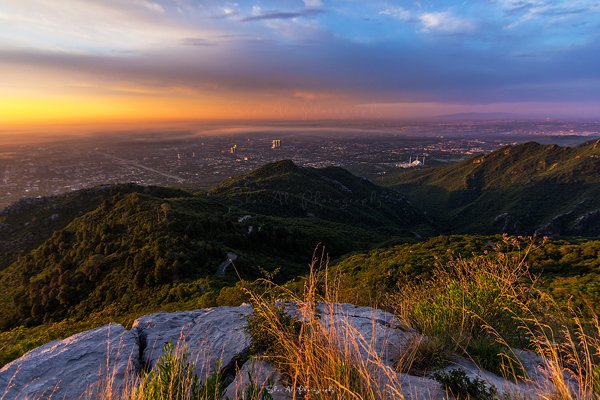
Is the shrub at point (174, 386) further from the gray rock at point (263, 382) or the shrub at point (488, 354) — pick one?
the shrub at point (488, 354)

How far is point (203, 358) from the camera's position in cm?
362

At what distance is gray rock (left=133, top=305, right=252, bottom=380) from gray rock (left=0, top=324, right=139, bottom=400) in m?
0.33

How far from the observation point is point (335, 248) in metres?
48.0

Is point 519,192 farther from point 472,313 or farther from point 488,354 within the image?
point 488,354

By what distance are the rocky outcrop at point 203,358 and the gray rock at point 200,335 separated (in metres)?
0.02

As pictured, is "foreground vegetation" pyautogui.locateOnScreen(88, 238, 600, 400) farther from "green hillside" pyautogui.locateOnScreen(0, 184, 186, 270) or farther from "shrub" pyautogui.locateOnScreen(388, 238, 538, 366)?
"green hillside" pyautogui.locateOnScreen(0, 184, 186, 270)

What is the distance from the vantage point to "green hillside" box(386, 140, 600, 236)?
312 ft

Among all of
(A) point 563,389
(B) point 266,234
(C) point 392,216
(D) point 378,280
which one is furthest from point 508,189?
(A) point 563,389

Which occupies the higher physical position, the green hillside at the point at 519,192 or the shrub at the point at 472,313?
the shrub at the point at 472,313

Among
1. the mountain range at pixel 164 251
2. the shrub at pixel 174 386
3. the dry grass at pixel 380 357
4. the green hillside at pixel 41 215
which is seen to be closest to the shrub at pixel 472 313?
the dry grass at pixel 380 357

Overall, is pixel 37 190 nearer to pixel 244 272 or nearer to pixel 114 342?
pixel 244 272

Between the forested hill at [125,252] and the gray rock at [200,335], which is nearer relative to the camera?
the gray rock at [200,335]

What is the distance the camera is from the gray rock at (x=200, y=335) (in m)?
4.47

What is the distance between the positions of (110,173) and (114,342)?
221m
